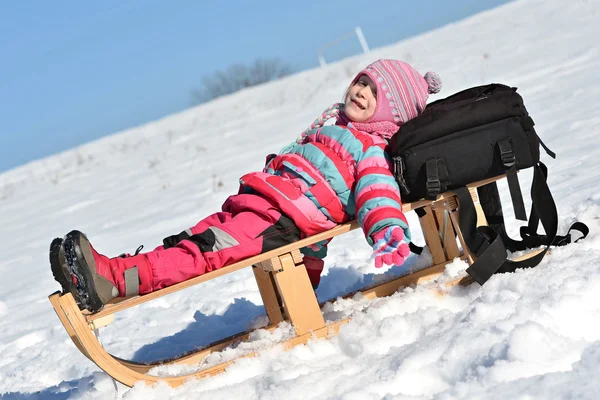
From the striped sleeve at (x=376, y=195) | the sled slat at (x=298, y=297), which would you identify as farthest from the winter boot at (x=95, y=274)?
the striped sleeve at (x=376, y=195)

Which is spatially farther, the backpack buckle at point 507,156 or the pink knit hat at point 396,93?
the pink knit hat at point 396,93

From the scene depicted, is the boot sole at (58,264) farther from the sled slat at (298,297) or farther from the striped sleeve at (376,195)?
the striped sleeve at (376,195)

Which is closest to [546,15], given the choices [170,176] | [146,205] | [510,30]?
[510,30]

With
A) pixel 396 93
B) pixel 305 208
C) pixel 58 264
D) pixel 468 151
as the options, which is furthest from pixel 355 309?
pixel 58 264

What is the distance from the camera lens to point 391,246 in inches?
109

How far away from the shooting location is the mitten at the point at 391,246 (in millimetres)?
2746

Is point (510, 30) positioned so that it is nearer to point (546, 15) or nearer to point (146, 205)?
point (546, 15)

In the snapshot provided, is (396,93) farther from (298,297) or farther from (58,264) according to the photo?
(58,264)

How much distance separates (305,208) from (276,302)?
2.11 feet

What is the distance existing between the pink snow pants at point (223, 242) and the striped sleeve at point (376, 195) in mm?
328

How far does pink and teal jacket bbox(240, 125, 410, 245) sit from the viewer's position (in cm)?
295

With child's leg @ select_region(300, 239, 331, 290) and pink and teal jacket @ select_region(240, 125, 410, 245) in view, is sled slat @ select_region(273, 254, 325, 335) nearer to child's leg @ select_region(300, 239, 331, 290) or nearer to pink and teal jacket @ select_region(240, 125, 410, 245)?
pink and teal jacket @ select_region(240, 125, 410, 245)

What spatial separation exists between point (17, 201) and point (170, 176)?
4.08m

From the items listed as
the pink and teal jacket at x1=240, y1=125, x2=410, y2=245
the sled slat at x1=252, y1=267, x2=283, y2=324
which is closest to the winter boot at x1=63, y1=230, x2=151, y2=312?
the pink and teal jacket at x1=240, y1=125, x2=410, y2=245
